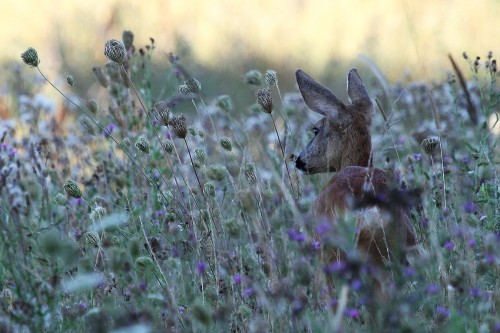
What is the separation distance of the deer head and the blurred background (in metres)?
5.12

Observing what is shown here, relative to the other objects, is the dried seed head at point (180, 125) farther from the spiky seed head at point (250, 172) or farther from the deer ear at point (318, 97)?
the deer ear at point (318, 97)

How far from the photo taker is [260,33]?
13062 mm

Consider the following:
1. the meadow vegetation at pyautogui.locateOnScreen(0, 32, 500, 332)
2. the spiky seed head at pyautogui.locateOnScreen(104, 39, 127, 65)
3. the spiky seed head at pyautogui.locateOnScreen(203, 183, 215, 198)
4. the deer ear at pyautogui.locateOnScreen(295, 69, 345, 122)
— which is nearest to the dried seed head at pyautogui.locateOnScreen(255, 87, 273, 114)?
the meadow vegetation at pyautogui.locateOnScreen(0, 32, 500, 332)

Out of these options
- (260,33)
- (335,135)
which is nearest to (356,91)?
(335,135)

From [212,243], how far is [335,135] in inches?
81.9

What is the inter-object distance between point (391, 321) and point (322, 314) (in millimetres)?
871

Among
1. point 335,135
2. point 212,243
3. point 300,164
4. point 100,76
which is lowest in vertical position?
point 212,243

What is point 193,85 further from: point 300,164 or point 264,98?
point 300,164

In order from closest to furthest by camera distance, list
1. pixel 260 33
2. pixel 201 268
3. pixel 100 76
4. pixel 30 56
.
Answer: pixel 201 268 < pixel 30 56 < pixel 100 76 < pixel 260 33

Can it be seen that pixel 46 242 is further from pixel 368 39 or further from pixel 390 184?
pixel 368 39

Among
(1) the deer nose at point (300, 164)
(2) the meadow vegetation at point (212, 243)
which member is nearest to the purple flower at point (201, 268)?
(2) the meadow vegetation at point (212, 243)

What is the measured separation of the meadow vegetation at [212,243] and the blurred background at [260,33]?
15.6 ft

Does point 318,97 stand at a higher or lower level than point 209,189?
higher

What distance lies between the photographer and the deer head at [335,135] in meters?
5.64
